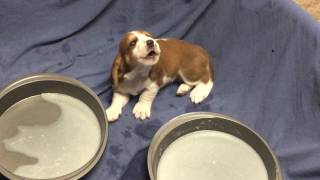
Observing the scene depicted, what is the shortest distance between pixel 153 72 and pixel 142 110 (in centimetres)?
17

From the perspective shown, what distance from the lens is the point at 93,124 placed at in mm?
1562

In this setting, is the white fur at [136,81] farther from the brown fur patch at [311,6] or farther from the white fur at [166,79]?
the brown fur patch at [311,6]

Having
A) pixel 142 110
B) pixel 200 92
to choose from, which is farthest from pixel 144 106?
pixel 200 92

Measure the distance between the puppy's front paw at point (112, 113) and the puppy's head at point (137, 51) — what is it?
0.59ft

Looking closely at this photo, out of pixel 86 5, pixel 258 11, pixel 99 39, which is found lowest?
pixel 99 39

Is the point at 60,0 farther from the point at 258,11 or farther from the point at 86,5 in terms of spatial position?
the point at 258,11

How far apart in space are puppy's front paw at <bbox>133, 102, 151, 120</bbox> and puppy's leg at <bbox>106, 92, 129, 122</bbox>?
0.05 meters

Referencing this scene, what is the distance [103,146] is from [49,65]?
460 millimetres

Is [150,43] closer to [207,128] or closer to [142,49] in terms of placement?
[142,49]

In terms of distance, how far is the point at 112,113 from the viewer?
5.28 ft

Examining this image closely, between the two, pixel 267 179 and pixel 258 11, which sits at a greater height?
pixel 258 11

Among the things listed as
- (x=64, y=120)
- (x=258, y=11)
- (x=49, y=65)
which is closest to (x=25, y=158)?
(x=64, y=120)

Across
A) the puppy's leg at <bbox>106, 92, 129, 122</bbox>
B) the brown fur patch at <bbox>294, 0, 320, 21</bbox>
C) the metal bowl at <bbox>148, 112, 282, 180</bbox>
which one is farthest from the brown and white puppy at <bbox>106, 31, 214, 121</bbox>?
the brown fur patch at <bbox>294, 0, 320, 21</bbox>

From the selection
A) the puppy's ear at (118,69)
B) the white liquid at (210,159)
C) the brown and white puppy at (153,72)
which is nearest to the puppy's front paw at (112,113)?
the brown and white puppy at (153,72)
